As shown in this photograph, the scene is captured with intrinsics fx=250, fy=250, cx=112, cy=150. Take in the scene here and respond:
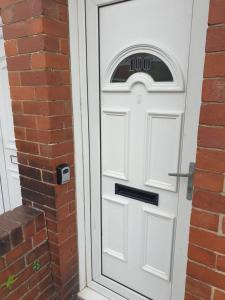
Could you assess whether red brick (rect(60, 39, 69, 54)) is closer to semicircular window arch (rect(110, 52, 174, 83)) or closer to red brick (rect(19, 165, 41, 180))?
semicircular window arch (rect(110, 52, 174, 83))

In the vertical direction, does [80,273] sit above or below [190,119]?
below

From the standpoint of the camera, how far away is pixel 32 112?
5.38 feet

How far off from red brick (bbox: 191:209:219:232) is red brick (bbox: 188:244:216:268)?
127 mm

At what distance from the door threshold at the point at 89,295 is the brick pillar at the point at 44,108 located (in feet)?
0.77

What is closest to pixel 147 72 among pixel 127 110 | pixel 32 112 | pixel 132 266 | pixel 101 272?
pixel 127 110

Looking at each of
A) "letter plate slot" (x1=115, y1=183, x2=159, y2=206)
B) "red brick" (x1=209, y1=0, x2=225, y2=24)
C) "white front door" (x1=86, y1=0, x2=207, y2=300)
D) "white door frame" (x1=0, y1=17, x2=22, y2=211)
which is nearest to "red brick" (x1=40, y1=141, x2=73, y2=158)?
"white front door" (x1=86, y1=0, x2=207, y2=300)

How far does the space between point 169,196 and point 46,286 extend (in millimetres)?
1197

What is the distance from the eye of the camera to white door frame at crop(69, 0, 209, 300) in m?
1.31

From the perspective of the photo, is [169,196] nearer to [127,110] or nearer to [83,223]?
[127,110]

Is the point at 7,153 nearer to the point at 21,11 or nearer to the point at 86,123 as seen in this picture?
the point at 86,123

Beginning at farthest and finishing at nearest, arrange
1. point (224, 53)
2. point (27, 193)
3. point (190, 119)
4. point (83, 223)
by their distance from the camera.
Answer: point (83, 223) → point (27, 193) → point (190, 119) → point (224, 53)

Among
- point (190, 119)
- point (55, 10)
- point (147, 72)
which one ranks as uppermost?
point (55, 10)

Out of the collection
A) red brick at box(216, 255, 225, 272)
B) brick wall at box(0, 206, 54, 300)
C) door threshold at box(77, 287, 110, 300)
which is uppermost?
red brick at box(216, 255, 225, 272)

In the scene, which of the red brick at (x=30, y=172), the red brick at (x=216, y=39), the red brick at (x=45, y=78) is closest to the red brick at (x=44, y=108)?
the red brick at (x=45, y=78)
